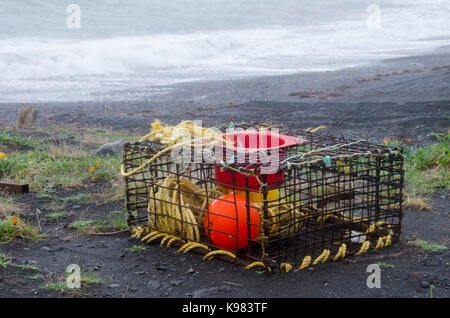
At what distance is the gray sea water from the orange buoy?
33.7 feet

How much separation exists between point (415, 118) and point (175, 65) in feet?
47.8

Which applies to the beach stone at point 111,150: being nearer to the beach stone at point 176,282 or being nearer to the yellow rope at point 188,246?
the yellow rope at point 188,246

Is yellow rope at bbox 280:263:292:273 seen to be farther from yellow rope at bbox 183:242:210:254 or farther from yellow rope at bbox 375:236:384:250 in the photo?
yellow rope at bbox 375:236:384:250

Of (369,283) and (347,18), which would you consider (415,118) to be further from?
(347,18)

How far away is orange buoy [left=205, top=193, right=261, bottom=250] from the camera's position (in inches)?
136

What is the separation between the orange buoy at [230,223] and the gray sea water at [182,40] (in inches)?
405

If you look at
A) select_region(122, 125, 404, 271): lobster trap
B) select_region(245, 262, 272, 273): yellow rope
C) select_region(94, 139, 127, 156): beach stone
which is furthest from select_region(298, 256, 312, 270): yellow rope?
select_region(94, 139, 127, 156): beach stone

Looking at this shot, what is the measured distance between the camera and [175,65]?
864 inches

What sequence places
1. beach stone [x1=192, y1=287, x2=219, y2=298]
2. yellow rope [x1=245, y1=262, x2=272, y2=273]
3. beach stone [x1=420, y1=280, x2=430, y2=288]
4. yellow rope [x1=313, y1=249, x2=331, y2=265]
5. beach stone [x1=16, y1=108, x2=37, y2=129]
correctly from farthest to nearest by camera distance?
beach stone [x1=16, y1=108, x2=37, y2=129] < yellow rope [x1=313, y1=249, x2=331, y2=265] < yellow rope [x1=245, y1=262, x2=272, y2=273] < beach stone [x1=420, y1=280, x2=430, y2=288] < beach stone [x1=192, y1=287, x2=219, y2=298]

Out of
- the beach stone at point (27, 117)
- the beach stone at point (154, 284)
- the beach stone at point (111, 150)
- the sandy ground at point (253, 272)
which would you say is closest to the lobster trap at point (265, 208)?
the sandy ground at point (253, 272)

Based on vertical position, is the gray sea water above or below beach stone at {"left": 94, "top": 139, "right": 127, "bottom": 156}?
above

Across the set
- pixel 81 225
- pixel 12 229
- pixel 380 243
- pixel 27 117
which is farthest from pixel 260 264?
pixel 27 117

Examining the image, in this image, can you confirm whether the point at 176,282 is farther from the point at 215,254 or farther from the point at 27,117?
the point at 27,117

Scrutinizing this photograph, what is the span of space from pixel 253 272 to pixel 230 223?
37cm
